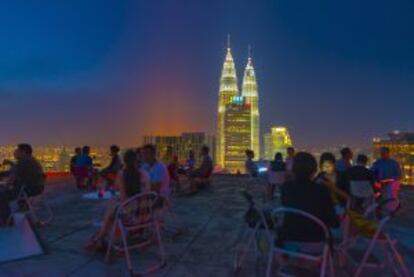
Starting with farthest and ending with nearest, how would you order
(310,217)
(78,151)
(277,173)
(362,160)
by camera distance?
(78,151)
(277,173)
(362,160)
(310,217)

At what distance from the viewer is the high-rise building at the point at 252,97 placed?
15225 cm

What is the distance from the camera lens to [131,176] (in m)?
5.00

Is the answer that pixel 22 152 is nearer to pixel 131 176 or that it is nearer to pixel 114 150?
pixel 131 176

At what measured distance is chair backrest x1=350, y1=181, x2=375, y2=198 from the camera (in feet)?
20.8

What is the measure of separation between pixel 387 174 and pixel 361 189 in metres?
1.33

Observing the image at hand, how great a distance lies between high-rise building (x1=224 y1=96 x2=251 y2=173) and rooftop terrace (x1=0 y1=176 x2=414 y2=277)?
120 m

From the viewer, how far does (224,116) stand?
151 meters

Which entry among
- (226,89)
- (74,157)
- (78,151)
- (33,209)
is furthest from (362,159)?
(226,89)

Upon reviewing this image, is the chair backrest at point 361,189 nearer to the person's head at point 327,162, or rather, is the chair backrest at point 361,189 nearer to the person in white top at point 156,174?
the person's head at point 327,162

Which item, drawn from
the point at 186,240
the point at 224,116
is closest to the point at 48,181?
the point at 186,240

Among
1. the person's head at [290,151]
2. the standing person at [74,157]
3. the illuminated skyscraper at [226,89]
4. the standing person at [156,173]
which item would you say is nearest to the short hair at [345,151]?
the person's head at [290,151]

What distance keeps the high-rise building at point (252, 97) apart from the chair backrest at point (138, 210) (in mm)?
143476

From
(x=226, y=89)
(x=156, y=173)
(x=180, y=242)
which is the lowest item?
(x=180, y=242)

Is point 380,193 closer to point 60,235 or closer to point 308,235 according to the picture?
point 308,235
